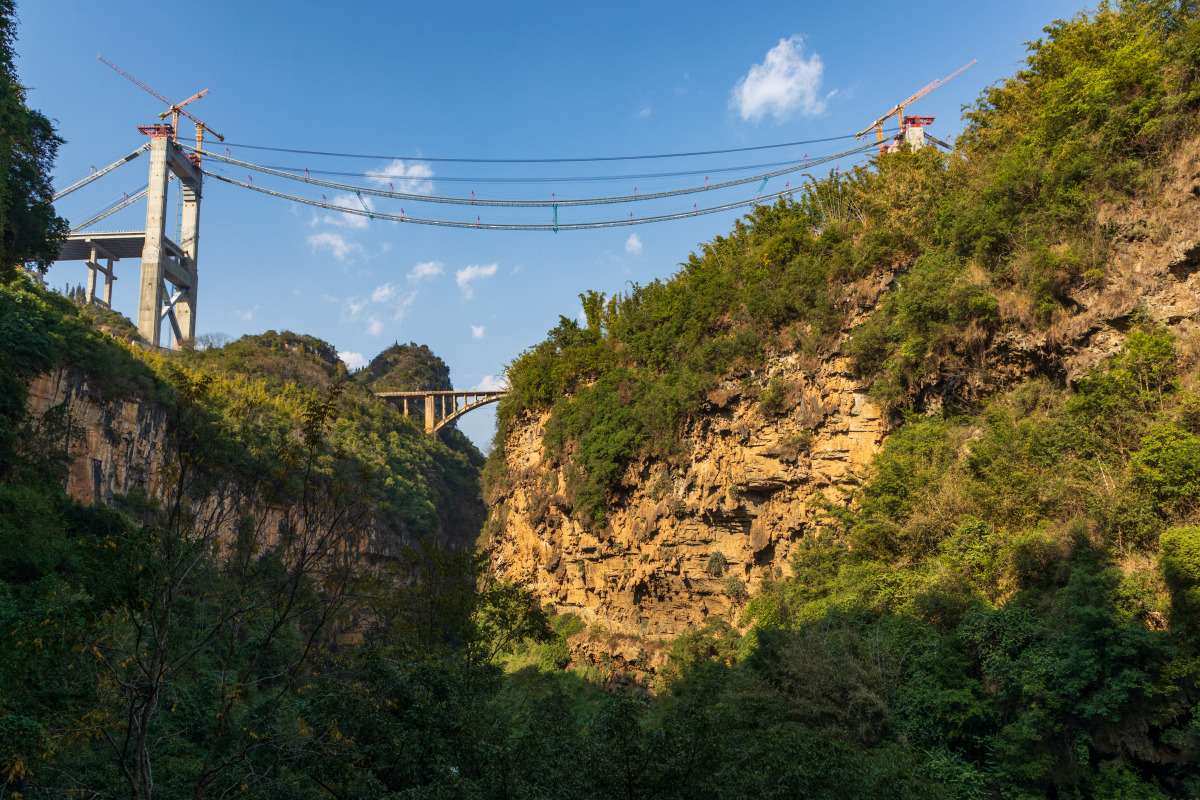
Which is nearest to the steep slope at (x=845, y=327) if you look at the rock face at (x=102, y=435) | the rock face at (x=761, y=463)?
the rock face at (x=761, y=463)

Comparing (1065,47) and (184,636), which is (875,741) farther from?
(184,636)

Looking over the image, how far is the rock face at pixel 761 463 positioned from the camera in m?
12.2

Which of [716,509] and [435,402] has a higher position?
[435,402]

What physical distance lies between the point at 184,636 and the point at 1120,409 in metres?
24.2

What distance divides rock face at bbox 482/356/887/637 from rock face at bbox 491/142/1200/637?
4cm

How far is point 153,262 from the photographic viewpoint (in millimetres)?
45031

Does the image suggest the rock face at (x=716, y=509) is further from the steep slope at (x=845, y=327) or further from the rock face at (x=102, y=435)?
the rock face at (x=102, y=435)

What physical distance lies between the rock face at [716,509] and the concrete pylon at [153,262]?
30.9 metres

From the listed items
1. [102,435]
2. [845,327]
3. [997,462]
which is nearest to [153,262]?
[102,435]

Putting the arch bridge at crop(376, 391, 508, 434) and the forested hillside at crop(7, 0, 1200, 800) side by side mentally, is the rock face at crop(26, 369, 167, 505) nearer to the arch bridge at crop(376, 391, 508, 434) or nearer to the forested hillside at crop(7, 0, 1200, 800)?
the forested hillside at crop(7, 0, 1200, 800)

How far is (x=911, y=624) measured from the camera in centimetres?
1320

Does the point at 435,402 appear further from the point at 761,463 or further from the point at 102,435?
the point at 761,463

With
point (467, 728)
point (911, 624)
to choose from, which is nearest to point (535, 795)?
point (467, 728)

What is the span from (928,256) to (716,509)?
354 inches
